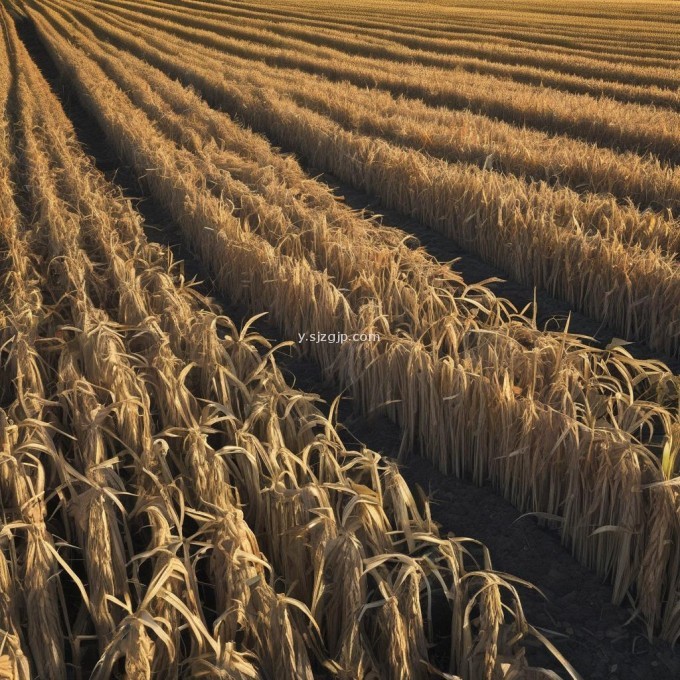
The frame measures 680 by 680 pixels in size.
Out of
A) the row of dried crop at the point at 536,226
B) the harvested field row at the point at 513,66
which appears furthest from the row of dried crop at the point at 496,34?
the row of dried crop at the point at 536,226

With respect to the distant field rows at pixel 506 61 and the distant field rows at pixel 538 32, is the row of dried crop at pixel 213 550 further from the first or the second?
the distant field rows at pixel 538 32

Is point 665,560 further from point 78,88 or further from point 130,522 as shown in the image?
point 78,88

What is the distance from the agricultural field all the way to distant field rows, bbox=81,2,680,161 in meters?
0.09

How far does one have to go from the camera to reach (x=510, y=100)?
468 inches

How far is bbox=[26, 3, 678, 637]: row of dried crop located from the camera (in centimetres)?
270

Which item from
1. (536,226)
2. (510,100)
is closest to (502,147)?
(536,226)

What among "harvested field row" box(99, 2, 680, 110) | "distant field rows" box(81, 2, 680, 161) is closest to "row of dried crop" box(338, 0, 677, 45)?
"harvested field row" box(99, 2, 680, 110)

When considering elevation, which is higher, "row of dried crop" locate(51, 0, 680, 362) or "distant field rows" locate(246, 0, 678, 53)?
"distant field rows" locate(246, 0, 678, 53)

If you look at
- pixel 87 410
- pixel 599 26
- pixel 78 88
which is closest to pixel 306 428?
pixel 87 410

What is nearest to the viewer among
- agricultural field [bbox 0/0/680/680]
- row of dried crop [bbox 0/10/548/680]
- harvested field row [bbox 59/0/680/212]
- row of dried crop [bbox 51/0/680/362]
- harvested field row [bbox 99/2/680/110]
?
row of dried crop [bbox 0/10/548/680]

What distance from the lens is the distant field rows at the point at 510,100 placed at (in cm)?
974

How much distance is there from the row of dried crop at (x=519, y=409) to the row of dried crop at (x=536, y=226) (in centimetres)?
94

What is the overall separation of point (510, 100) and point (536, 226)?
687 centimetres

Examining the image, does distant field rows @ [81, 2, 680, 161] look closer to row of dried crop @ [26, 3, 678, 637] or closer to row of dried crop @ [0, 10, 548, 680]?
row of dried crop @ [26, 3, 678, 637]
